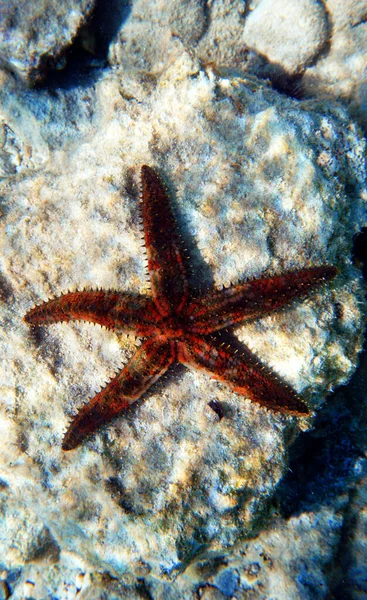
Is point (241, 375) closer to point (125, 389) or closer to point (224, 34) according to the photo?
point (125, 389)

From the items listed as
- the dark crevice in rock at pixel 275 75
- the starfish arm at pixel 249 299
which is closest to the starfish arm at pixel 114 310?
the starfish arm at pixel 249 299

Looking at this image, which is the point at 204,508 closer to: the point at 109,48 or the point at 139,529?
the point at 139,529

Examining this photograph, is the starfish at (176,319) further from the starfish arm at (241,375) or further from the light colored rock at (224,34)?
the light colored rock at (224,34)

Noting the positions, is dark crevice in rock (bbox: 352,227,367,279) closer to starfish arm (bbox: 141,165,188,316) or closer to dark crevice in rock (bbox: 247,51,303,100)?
starfish arm (bbox: 141,165,188,316)

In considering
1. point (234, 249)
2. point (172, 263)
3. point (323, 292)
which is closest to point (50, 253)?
point (172, 263)

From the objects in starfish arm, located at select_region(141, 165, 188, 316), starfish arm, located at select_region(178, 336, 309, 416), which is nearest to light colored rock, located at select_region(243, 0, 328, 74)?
starfish arm, located at select_region(141, 165, 188, 316)

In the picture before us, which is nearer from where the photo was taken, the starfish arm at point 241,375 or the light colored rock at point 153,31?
the starfish arm at point 241,375
